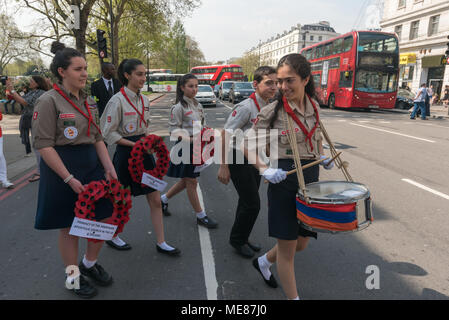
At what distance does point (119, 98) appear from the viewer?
306 centimetres

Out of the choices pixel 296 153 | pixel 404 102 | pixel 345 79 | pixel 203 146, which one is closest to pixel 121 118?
pixel 203 146

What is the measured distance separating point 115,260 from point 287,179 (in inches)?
80.5

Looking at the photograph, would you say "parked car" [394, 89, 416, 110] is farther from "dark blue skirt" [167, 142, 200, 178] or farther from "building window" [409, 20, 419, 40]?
"dark blue skirt" [167, 142, 200, 178]

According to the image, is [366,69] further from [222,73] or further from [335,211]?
[222,73]

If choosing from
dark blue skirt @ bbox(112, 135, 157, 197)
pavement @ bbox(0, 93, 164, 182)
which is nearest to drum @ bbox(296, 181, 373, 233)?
dark blue skirt @ bbox(112, 135, 157, 197)

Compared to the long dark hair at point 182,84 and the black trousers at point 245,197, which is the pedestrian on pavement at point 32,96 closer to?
the long dark hair at point 182,84

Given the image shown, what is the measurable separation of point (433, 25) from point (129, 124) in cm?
3489

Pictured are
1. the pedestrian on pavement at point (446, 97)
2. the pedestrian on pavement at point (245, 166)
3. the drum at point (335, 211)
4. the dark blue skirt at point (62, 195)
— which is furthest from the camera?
the pedestrian on pavement at point (446, 97)

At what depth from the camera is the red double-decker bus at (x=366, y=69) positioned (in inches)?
711

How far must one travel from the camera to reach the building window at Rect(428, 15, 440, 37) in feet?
93.9

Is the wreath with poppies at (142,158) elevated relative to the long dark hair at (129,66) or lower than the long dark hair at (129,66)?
lower

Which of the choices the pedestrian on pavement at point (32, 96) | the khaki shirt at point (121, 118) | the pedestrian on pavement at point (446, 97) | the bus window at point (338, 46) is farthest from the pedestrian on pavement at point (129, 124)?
the pedestrian on pavement at point (446, 97)

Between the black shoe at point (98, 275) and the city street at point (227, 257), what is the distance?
0.23 ft
